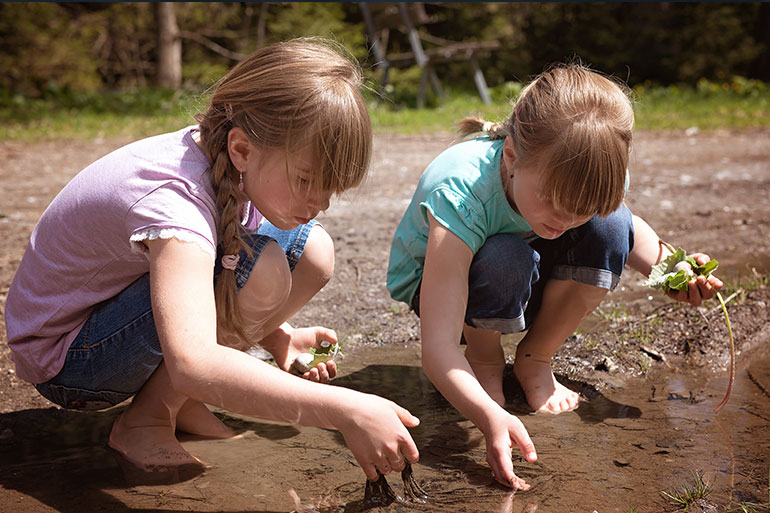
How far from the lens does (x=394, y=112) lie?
9.98 meters

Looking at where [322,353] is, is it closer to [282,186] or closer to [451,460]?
[451,460]

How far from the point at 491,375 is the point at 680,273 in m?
0.62

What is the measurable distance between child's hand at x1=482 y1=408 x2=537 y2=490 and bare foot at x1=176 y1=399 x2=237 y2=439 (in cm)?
75

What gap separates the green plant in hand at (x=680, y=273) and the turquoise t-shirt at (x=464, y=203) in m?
0.37

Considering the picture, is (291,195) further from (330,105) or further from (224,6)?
(224,6)

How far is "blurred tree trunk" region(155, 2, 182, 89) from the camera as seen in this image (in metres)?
12.5

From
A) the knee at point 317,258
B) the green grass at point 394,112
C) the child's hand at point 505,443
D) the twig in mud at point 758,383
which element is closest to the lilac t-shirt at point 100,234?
the knee at point 317,258

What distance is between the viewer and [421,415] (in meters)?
2.29

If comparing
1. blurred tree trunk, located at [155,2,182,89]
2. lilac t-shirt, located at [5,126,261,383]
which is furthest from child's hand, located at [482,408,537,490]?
blurred tree trunk, located at [155,2,182,89]

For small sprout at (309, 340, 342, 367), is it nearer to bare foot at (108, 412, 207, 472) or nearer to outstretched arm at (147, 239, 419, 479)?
bare foot at (108, 412, 207, 472)

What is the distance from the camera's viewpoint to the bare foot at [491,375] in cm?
234

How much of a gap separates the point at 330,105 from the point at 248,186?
0.88 ft

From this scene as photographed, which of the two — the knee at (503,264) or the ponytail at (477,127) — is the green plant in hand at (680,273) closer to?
the knee at (503,264)

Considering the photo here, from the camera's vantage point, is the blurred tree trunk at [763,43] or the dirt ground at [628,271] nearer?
the dirt ground at [628,271]
